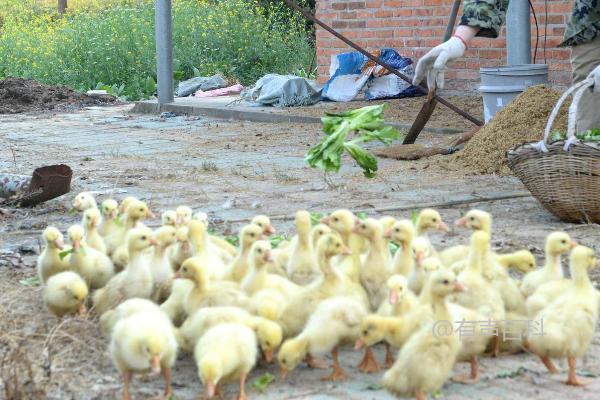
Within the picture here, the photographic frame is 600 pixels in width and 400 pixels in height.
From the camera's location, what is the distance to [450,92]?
12820mm

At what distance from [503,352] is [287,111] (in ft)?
30.1

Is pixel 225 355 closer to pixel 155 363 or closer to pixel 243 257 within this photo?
pixel 155 363

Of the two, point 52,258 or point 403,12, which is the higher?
A: point 403,12

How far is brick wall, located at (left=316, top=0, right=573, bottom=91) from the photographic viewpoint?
37.5ft

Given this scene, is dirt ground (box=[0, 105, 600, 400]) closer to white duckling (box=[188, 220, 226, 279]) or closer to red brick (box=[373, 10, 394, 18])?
white duckling (box=[188, 220, 226, 279])

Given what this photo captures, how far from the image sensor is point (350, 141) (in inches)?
284

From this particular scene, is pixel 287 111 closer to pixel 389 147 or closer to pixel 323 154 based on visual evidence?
pixel 389 147

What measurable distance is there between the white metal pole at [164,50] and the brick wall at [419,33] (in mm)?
2003

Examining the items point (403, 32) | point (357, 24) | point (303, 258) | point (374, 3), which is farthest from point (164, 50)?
point (303, 258)

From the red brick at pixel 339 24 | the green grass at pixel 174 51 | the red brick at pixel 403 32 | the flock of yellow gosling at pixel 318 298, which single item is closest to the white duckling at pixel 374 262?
the flock of yellow gosling at pixel 318 298

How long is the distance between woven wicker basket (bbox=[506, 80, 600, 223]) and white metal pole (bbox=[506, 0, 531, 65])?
12.3 feet

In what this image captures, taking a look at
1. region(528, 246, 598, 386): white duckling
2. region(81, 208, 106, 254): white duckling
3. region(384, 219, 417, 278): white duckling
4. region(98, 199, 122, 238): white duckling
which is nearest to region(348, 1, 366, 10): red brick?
region(98, 199, 122, 238): white duckling

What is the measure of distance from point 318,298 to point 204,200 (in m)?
3.57

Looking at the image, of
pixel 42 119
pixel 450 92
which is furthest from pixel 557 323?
pixel 42 119
